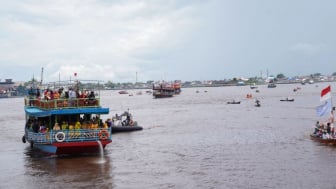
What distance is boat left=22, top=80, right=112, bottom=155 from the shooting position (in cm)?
2727

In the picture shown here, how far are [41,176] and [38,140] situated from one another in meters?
4.18

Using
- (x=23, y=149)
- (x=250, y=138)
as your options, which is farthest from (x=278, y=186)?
(x=23, y=149)

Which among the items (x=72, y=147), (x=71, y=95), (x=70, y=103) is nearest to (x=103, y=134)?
(x=72, y=147)

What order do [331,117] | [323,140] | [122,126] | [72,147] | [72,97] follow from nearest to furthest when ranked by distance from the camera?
1. [72,147]
2. [72,97]
3. [331,117]
4. [323,140]
5. [122,126]

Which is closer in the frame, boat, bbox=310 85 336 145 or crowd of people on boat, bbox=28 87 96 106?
crowd of people on boat, bbox=28 87 96 106

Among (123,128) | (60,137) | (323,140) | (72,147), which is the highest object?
(60,137)

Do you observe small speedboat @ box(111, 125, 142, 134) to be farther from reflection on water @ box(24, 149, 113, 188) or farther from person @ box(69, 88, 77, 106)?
person @ box(69, 88, 77, 106)

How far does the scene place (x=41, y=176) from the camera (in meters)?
24.8

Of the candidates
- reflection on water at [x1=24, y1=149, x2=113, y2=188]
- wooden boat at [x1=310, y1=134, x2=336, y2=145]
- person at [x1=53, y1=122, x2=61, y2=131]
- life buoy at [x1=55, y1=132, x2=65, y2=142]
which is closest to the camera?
reflection on water at [x1=24, y1=149, x2=113, y2=188]

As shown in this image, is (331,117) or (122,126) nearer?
(331,117)

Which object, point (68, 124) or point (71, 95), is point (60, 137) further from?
point (71, 95)

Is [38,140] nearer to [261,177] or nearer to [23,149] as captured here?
[23,149]

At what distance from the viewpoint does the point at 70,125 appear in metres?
28.1

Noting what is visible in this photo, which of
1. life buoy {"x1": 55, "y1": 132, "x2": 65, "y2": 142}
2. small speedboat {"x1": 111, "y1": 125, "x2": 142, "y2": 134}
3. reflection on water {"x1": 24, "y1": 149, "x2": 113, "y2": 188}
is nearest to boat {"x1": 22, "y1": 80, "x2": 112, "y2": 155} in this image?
life buoy {"x1": 55, "y1": 132, "x2": 65, "y2": 142}
